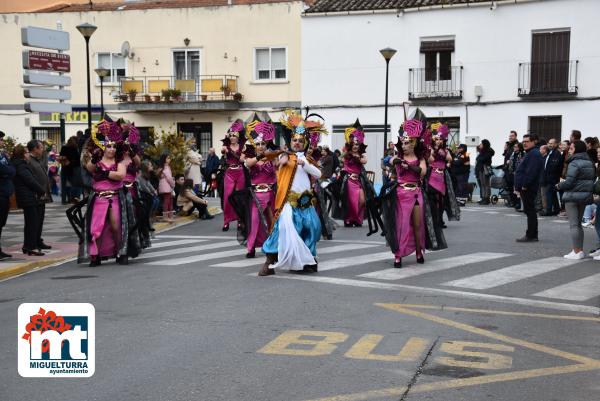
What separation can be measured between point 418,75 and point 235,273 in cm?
2364

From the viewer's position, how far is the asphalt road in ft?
19.9

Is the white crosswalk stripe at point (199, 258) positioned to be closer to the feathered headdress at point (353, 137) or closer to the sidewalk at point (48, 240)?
the sidewalk at point (48, 240)

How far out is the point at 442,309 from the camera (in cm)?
888

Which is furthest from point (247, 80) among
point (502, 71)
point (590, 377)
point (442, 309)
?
point (590, 377)

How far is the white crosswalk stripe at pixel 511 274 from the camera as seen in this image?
10586 millimetres

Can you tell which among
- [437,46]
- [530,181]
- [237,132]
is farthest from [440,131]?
[437,46]

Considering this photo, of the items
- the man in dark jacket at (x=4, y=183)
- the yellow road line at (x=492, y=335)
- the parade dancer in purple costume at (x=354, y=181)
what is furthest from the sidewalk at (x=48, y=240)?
the yellow road line at (x=492, y=335)

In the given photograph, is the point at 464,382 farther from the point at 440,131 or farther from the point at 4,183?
the point at 440,131

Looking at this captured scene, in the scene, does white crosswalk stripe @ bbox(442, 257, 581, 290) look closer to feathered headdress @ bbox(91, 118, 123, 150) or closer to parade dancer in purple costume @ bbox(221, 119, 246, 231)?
feathered headdress @ bbox(91, 118, 123, 150)

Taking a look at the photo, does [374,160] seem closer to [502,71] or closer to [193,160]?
[502,71]

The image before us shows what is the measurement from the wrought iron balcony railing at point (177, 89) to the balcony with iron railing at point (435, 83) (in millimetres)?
7839

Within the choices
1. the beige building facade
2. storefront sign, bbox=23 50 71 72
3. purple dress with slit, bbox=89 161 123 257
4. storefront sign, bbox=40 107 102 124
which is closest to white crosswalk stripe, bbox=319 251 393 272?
purple dress with slit, bbox=89 161 123 257

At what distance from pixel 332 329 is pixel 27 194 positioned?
7526 mm

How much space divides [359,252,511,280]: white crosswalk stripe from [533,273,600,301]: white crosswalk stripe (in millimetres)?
1798
